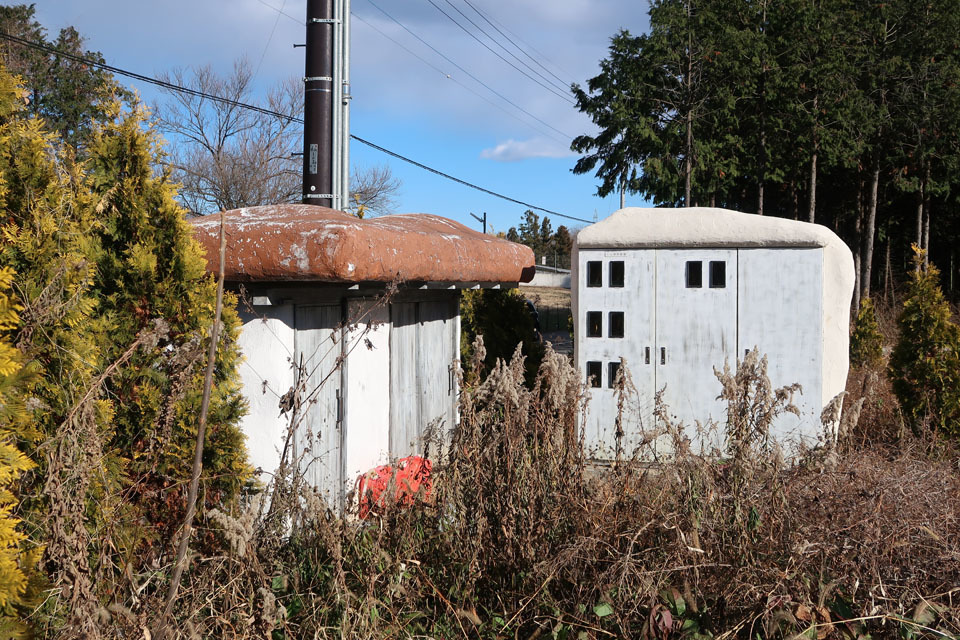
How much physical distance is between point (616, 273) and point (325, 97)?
342 centimetres

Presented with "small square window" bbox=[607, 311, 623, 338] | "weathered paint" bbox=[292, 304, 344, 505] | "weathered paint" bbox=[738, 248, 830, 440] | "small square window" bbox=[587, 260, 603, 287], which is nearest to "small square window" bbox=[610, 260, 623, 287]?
"small square window" bbox=[587, 260, 603, 287]

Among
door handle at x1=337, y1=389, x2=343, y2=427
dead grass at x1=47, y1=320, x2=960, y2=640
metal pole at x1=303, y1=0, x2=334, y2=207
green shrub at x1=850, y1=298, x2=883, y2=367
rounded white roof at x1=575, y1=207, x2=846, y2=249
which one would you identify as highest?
metal pole at x1=303, y1=0, x2=334, y2=207

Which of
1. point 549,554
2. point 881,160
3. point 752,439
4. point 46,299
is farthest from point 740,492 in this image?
point 881,160

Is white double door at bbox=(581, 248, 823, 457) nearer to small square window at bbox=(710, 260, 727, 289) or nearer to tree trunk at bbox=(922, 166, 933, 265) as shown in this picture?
small square window at bbox=(710, 260, 727, 289)

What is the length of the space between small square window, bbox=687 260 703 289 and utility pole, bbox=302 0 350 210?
3.59 metres

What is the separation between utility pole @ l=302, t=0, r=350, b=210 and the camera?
7414 mm

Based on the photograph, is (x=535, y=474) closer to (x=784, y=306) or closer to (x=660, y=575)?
(x=660, y=575)

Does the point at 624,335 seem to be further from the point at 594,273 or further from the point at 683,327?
the point at 594,273

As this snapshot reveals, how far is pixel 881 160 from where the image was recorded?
23.9 meters

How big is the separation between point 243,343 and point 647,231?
193 inches

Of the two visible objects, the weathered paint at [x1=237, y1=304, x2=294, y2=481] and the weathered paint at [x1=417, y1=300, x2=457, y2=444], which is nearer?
→ the weathered paint at [x1=237, y1=304, x2=294, y2=481]

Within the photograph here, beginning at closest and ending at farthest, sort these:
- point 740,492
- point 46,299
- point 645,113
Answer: point 46,299 → point 740,492 → point 645,113

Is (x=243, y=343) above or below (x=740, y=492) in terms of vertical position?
above

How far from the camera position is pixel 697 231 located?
25.8ft
